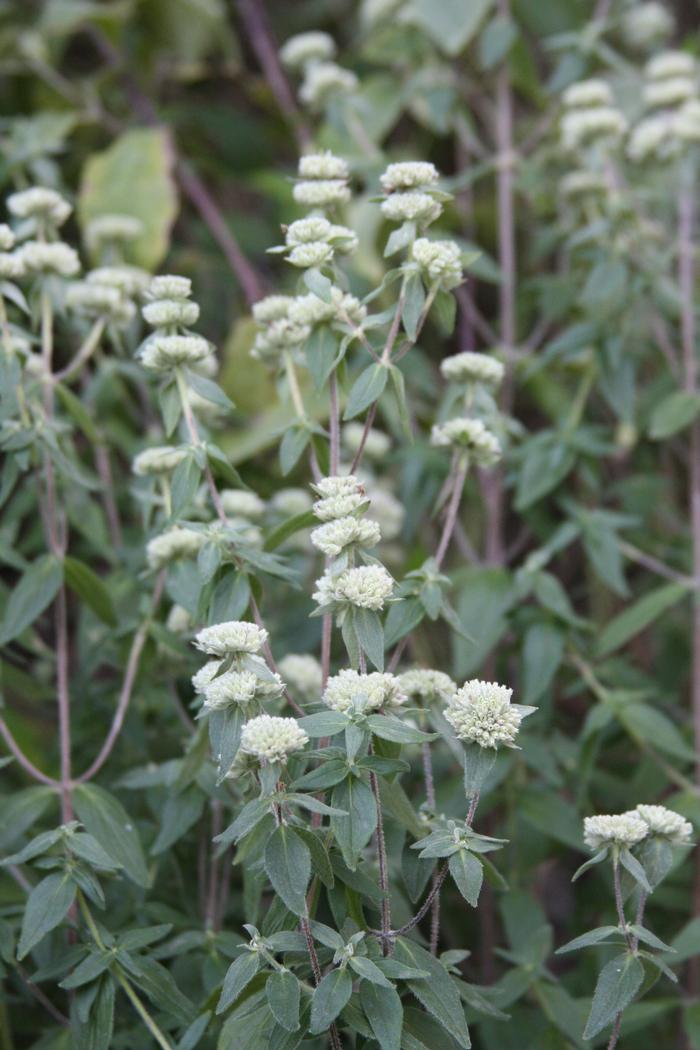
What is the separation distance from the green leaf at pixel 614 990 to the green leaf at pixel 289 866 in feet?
0.65

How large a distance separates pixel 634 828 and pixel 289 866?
0.22 meters

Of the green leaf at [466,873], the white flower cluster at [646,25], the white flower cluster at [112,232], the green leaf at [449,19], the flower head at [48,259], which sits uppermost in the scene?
the white flower cluster at [646,25]

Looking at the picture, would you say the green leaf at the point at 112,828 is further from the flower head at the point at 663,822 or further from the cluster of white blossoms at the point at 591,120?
the cluster of white blossoms at the point at 591,120

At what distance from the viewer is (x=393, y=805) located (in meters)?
0.78

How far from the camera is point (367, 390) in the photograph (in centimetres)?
85

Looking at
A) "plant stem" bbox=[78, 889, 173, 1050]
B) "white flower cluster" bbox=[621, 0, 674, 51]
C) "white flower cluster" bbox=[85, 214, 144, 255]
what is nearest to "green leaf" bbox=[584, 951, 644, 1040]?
"plant stem" bbox=[78, 889, 173, 1050]

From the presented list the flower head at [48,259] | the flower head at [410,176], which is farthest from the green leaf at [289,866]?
the flower head at [48,259]

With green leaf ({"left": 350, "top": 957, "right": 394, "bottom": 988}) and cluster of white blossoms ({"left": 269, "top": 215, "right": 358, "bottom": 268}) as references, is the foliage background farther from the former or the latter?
cluster of white blossoms ({"left": 269, "top": 215, "right": 358, "bottom": 268})

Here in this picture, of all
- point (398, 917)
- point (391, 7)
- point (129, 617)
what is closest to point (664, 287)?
point (391, 7)

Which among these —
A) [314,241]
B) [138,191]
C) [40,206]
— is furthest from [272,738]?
[138,191]

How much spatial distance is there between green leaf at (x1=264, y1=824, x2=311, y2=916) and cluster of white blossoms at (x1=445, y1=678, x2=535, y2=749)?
4.7 inches

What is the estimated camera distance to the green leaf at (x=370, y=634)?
0.75 meters

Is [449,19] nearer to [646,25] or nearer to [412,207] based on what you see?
[646,25]

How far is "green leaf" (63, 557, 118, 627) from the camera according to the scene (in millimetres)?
1076
